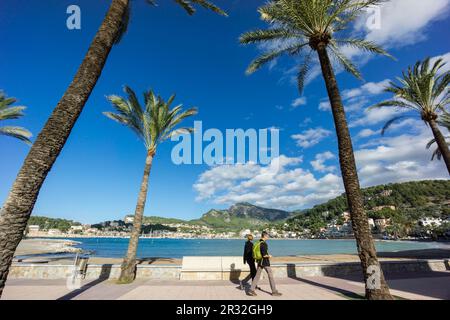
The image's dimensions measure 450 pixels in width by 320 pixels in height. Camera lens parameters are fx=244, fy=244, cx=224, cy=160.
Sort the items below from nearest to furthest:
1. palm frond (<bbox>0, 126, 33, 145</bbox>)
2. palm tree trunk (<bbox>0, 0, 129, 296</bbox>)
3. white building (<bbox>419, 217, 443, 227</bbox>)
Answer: palm tree trunk (<bbox>0, 0, 129, 296</bbox>) → palm frond (<bbox>0, 126, 33, 145</bbox>) → white building (<bbox>419, 217, 443, 227</bbox>)

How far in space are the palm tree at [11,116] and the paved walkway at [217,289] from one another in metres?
12.5

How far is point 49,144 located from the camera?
4789 millimetres

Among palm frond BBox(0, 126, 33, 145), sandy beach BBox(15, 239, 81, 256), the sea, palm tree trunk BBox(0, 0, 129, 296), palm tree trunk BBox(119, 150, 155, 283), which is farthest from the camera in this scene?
the sea

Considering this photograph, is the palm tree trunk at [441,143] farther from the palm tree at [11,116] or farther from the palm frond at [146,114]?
the palm tree at [11,116]

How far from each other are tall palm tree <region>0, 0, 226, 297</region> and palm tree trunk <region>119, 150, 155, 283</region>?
7295 millimetres

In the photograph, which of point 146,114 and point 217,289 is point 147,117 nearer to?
point 146,114

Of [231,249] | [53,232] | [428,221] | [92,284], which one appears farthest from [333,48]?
[53,232]

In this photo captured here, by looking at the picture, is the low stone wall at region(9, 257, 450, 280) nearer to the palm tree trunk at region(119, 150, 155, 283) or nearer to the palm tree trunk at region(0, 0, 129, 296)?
the palm tree trunk at region(119, 150, 155, 283)

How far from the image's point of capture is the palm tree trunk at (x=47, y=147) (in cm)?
410

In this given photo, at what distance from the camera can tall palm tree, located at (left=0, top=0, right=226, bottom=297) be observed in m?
4.11

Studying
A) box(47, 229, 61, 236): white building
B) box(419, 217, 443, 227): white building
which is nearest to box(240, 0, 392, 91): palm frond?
box(419, 217, 443, 227): white building

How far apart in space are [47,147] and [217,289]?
7258mm
